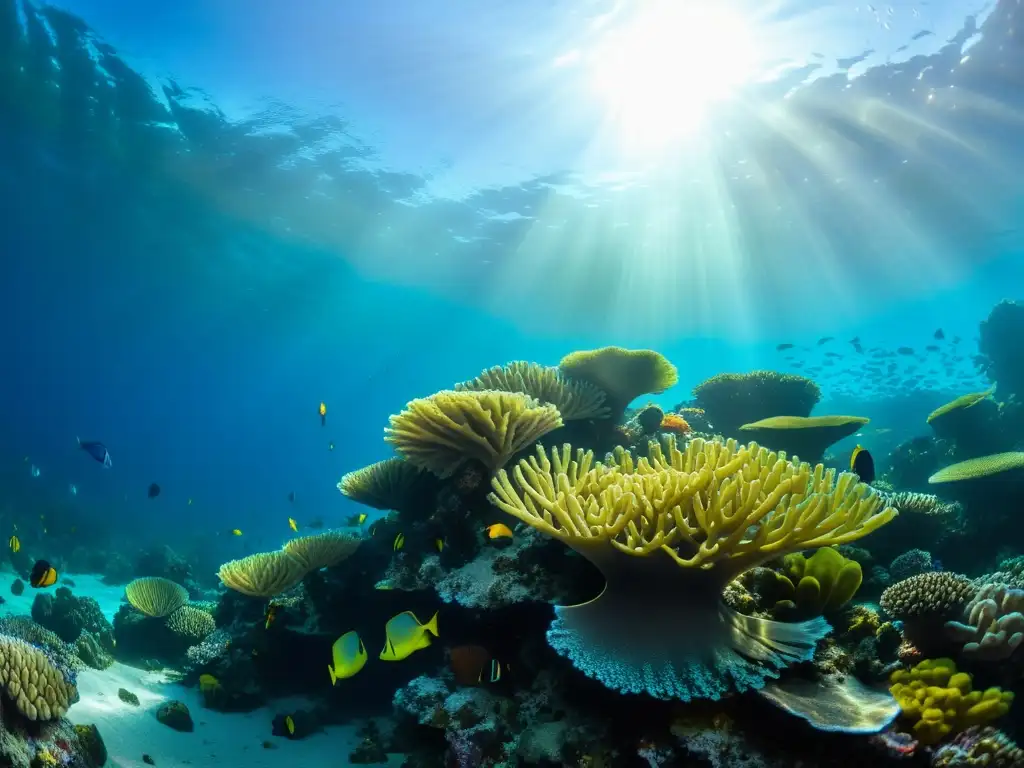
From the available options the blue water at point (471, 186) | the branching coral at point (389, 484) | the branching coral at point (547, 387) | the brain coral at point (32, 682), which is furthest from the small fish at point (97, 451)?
the blue water at point (471, 186)

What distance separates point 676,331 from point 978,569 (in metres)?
40.1

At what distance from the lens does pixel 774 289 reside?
111 feet

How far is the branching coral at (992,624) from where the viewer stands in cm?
285

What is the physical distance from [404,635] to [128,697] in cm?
434

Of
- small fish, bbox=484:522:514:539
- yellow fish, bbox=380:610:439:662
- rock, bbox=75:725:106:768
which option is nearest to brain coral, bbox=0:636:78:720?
rock, bbox=75:725:106:768

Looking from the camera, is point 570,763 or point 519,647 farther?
point 519,647

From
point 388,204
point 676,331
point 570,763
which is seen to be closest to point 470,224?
point 388,204

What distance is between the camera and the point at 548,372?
5879 millimetres

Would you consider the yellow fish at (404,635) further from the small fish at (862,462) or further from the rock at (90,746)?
the small fish at (862,462)

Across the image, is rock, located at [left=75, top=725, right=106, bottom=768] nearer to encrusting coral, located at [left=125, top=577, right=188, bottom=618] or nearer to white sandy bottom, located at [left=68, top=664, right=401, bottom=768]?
white sandy bottom, located at [left=68, top=664, right=401, bottom=768]

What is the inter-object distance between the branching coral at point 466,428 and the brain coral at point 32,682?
3.03 metres

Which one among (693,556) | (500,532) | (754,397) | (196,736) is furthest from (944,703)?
(196,736)

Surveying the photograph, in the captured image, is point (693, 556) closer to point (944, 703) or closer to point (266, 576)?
point (944, 703)

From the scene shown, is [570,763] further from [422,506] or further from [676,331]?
[676,331]
